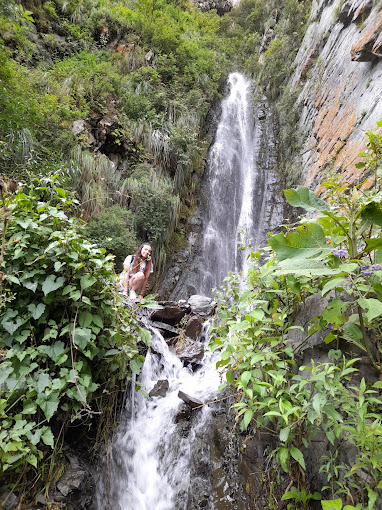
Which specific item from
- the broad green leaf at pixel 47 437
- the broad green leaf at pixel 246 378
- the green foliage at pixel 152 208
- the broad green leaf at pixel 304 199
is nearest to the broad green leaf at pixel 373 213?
the broad green leaf at pixel 304 199

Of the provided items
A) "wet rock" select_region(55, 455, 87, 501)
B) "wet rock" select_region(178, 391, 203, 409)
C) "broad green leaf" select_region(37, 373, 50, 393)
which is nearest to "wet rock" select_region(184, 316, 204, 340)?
"wet rock" select_region(178, 391, 203, 409)

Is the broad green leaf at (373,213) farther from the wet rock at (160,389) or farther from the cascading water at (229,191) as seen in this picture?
the cascading water at (229,191)

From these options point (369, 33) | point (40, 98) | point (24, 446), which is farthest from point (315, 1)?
point (24, 446)

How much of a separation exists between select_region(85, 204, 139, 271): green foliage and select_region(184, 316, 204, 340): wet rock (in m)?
1.77

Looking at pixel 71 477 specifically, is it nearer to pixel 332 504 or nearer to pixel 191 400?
pixel 191 400

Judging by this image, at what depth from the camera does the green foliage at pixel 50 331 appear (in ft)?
4.97

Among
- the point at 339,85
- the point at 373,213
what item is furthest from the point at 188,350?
the point at 339,85

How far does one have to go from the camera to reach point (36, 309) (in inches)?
67.1

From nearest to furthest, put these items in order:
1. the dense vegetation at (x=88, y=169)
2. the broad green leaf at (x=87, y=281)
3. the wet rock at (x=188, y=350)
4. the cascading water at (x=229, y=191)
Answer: the dense vegetation at (x=88, y=169)
the broad green leaf at (x=87, y=281)
the wet rock at (x=188, y=350)
the cascading water at (x=229, y=191)

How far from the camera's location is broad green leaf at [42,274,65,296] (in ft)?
5.56

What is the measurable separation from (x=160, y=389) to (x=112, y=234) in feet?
9.25

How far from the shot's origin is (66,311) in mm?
1861

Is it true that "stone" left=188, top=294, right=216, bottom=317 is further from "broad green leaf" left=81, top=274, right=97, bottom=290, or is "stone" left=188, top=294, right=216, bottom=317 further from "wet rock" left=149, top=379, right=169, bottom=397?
"broad green leaf" left=81, top=274, right=97, bottom=290

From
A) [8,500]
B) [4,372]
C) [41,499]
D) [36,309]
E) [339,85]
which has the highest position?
[339,85]
